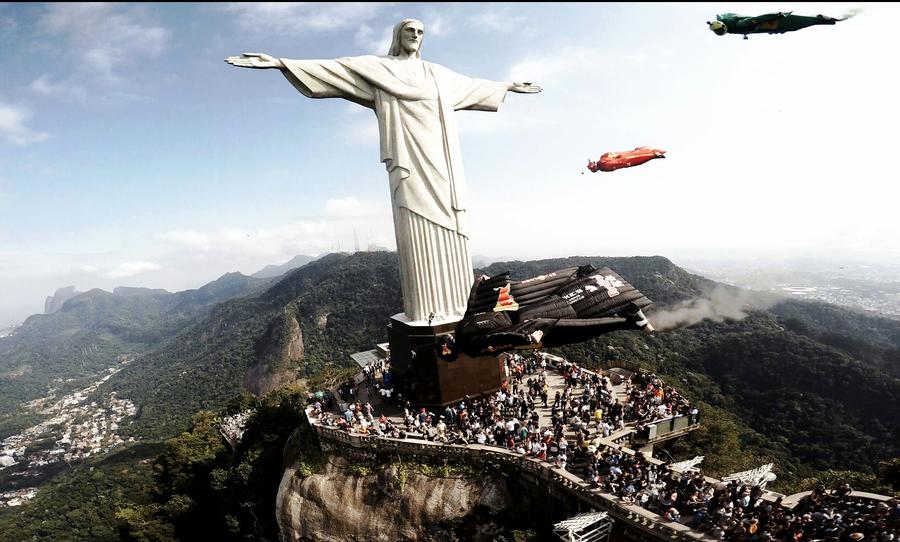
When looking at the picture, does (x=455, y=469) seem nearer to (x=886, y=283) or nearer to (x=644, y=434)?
(x=644, y=434)

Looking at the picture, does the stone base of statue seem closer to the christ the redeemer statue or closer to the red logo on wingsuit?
the christ the redeemer statue

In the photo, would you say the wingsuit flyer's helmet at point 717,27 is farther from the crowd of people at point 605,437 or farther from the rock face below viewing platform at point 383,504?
the rock face below viewing platform at point 383,504

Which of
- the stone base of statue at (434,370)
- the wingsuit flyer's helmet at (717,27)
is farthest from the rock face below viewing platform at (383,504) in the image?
the wingsuit flyer's helmet at (717,27)

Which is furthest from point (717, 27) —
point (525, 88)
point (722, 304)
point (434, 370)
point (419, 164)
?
point (722, 304)

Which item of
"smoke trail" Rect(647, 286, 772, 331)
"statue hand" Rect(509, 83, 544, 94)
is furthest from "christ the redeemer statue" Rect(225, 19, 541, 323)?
"smoke trail" Rect(647, 286, 772, 331)

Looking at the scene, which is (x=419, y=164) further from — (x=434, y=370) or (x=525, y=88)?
(x=434, y=370)
